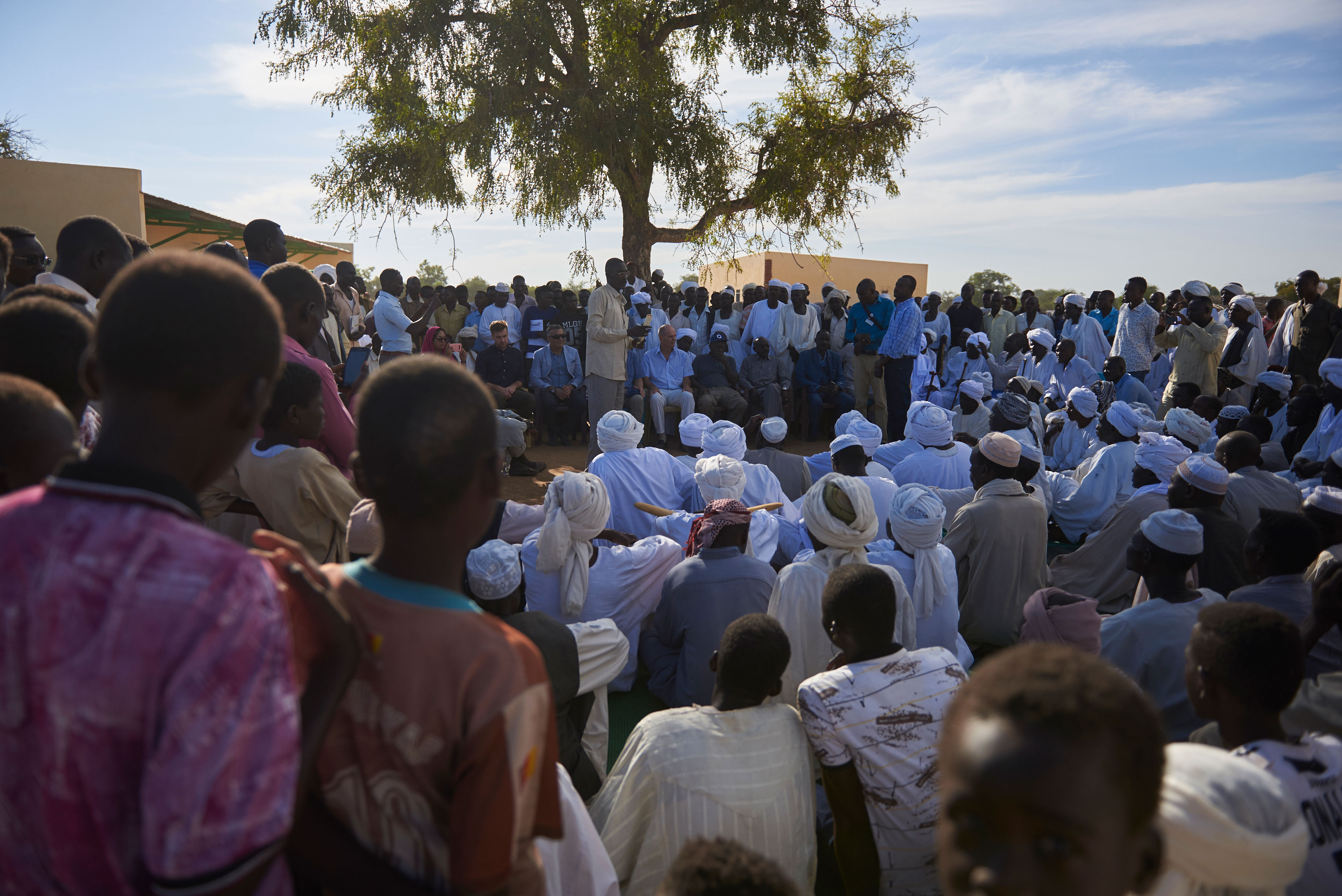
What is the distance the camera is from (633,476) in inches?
229

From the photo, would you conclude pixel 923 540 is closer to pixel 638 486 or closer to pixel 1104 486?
pixel 638 486

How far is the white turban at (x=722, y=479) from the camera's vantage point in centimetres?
525

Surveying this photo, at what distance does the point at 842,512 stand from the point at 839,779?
138cm

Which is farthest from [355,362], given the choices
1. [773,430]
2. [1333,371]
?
[1333,371]

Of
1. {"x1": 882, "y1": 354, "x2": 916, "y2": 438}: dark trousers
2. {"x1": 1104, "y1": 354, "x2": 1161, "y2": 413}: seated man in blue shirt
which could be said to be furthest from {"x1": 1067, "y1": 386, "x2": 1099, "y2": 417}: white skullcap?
{"x1": 882, "y1": 354, "x2": 916, "y2": 438}: dark trousers

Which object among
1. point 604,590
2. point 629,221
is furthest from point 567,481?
point 629,221

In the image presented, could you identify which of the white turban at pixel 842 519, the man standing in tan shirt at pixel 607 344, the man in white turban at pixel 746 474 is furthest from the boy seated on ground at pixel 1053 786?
the man standing in tan shirt at pixel 607 344

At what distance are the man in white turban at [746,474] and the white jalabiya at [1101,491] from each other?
225cm

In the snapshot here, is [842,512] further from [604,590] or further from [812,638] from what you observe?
[604,590]

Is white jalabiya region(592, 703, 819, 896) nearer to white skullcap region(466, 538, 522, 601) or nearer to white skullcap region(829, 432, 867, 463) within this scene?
white skullcap region(466, 538, 522, 601)

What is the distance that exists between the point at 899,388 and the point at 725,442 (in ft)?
17.9

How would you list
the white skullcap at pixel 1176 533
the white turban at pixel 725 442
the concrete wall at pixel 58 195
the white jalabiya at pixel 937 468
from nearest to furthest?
the white skullcap at pixel 1176 533, the white turban at pixel 725 442, the white jalabiya at pixel 937 468, the concrete wall at pixel 58 195

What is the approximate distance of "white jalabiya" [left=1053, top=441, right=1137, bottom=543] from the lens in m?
6.42

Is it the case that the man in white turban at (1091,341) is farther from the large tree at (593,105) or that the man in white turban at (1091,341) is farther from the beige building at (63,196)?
the beige building at (63,196)
